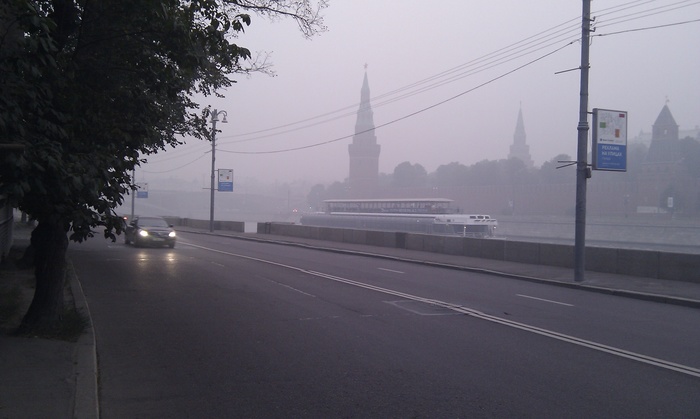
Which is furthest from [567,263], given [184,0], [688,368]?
[184,0]

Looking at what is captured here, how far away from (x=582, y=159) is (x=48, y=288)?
51.4 ft

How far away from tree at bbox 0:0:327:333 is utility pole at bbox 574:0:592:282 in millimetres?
11700

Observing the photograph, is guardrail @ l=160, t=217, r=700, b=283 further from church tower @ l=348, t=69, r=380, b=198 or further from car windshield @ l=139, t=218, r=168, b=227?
church tower @ l=348, t=69, r=380, b=198

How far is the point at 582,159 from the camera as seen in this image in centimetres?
1956

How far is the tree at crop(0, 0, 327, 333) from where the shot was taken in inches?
299

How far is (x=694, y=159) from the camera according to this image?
36.3m

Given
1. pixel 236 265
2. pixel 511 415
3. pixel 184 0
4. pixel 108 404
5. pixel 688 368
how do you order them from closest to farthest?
pixel 511 415 → pixel 108 404 → pixel 688 368 → pixel 184 0 → pixel 236 265

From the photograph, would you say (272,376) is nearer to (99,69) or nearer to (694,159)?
A: (99,69)

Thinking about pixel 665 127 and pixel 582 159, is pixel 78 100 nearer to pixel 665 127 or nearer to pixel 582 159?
pixel 582 159

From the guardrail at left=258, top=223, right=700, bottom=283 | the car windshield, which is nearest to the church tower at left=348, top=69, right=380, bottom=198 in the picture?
the guardrail at left=258, top=223, right=700, bottom=283

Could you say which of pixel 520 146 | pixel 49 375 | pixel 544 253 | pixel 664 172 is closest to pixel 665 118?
pixel 664 172

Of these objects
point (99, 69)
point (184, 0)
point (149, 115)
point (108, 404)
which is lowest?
point (108, 404)

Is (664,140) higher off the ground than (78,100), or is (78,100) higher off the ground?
(664,140)

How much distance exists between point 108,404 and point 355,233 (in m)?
31.2
